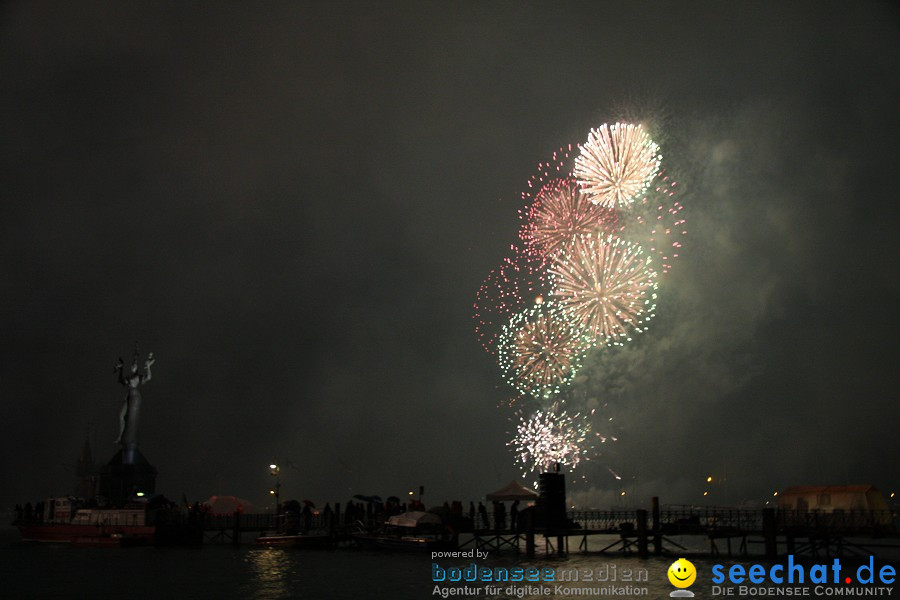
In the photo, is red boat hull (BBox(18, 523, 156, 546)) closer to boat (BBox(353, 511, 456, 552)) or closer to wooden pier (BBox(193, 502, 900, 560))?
wooden pier (BBox(193, 502, 900, 560))

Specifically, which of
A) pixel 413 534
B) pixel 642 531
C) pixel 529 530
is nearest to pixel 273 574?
pixel 413 534

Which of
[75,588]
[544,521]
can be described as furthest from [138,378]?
[544,521]

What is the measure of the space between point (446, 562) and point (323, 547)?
1655cm

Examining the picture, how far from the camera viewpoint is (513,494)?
5816 centimetres

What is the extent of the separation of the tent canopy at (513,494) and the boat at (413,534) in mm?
4926

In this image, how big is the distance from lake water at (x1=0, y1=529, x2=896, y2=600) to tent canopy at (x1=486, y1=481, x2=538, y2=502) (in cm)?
411

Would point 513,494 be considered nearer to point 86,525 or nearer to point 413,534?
point 413,534

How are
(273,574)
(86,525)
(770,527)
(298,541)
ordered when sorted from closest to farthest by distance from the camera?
(770,527)
(273,574)
(298,541)
(86,525)

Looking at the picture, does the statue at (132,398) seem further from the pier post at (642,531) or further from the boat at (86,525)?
the pier post at (642,531)

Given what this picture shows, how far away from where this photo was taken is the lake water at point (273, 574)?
1553 inches

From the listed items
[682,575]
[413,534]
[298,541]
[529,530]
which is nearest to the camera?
[682,575]

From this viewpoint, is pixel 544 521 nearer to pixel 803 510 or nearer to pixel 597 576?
pixel 597 576

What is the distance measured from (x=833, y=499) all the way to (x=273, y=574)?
109 ft

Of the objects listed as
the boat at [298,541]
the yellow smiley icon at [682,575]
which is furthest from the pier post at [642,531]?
the boat at [298,541]
